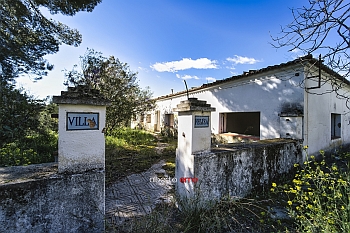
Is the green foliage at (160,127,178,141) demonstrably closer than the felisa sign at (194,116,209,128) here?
No

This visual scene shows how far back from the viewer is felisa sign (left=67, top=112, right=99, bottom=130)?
87.0 inches

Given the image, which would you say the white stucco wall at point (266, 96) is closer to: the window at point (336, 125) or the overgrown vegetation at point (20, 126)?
the window at point (336, 125)

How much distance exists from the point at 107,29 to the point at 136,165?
17.0 ft

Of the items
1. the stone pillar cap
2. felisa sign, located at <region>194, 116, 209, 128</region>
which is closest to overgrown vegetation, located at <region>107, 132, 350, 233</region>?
felisa sign, located at <region>194, 116, 209, 128</region>

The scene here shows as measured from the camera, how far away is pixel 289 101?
5.88 m

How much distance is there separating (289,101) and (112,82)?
7179 millimetres

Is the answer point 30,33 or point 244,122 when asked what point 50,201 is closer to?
point 30,33

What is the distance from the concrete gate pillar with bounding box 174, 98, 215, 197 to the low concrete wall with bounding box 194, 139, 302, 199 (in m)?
0.14

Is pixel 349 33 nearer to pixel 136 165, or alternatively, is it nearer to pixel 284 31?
pixel 284 31

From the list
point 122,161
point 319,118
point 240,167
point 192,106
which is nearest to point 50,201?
point 192,106

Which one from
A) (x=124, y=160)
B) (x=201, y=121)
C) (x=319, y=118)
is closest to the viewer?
(x=201, y=121)

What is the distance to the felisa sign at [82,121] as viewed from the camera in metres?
2.21

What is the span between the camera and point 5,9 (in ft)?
18.8

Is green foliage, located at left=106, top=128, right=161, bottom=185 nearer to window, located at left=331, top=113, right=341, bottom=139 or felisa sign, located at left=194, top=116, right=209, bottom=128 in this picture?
felisa sign, located at left=194, top=116, right=209, bottom=128
